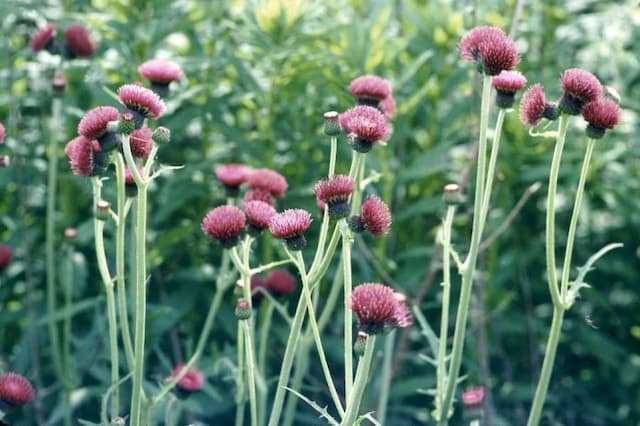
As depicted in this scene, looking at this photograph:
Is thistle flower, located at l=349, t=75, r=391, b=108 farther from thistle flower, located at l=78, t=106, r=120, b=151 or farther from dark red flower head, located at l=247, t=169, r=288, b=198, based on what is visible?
thistle flower, located at l=78, t=106, r=120, b=151

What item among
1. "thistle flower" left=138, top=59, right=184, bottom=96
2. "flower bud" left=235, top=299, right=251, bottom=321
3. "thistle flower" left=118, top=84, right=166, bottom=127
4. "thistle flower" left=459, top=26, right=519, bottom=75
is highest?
"thistle flower" left=459, top=26, right=519, bottom=75

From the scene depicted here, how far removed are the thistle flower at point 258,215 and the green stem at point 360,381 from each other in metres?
0.42

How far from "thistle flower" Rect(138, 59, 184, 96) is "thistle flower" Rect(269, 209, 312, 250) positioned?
0.71 metres

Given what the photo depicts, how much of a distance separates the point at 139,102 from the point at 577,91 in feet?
3.23

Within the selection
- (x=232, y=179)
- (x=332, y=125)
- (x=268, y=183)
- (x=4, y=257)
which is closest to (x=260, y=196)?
(x=268, y=183)

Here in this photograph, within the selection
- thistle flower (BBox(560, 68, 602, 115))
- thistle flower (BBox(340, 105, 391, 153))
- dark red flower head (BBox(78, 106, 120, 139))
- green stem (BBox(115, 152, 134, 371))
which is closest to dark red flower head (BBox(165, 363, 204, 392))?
green stem (BBox(115, 152, 134, 371))

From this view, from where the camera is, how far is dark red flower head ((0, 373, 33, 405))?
2.35 m

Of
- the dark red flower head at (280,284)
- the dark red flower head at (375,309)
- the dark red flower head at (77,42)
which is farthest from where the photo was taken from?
the dark red flower head at (77,42)

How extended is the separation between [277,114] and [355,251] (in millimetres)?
607

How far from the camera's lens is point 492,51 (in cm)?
223

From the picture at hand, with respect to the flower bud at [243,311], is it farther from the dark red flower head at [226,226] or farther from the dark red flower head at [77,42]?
the dark red flower head at [77,42]

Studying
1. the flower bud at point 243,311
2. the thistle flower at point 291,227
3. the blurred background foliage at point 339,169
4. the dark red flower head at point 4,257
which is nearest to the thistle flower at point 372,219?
the thistle flower at point 291,227

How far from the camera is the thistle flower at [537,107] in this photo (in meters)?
2.34

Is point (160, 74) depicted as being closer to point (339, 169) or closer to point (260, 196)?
point (260, 196)
